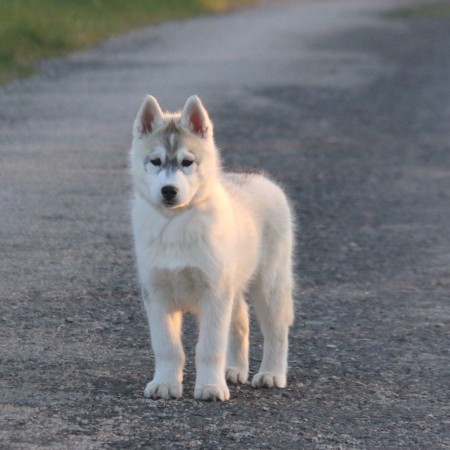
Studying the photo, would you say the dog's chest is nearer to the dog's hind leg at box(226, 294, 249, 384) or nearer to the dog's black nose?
the dog's black nose

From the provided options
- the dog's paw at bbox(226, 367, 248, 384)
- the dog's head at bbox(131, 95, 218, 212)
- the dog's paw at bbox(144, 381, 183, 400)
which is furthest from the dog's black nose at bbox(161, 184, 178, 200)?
the dog's paw at bbox(226, 367, 248, 384)

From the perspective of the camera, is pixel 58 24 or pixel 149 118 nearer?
pixel 149 118

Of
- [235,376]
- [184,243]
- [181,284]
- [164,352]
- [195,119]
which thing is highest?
[195,119]

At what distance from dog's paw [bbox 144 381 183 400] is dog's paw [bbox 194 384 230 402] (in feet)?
0.27

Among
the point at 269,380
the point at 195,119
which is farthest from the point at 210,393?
the point at 195,119

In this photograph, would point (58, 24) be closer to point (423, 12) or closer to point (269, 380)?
point (269, 380)

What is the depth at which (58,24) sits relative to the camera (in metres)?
20.0

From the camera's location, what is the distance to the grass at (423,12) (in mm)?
32797

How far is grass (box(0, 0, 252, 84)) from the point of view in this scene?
56.2 feet

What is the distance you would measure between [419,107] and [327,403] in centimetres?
1126

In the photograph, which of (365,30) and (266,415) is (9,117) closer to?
(266,415)

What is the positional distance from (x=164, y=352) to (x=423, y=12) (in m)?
30.1

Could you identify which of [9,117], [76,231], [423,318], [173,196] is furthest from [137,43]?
[173,196]

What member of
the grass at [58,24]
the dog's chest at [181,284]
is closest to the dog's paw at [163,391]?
the dog's chest at [181,284]
